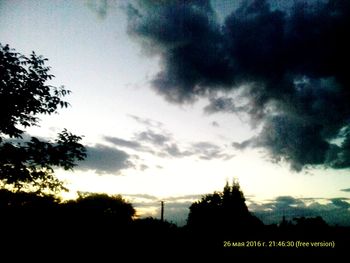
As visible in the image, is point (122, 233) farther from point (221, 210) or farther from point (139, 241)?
point (221, 210)

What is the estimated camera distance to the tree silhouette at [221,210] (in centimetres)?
4841

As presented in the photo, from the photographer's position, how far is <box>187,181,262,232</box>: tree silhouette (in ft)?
159

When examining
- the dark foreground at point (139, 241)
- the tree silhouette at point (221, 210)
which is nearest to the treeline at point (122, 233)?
the dark foreground at point (139, 241)

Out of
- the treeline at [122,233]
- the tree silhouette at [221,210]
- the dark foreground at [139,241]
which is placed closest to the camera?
the treeline at [122,233]

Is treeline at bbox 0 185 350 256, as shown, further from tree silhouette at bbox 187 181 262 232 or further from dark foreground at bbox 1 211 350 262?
tree silhouette at bbox 187 181 262 232

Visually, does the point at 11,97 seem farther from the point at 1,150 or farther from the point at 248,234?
the point at 248,234

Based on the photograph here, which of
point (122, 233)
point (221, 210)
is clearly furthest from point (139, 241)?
point (221, 210)

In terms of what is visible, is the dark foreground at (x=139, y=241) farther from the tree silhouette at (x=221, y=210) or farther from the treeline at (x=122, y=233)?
the tree silhouette at (x=221, y=210)

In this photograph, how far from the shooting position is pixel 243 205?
5297cm

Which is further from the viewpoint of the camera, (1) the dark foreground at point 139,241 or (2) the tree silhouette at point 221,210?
(2) the tree silhouette at point 221,210

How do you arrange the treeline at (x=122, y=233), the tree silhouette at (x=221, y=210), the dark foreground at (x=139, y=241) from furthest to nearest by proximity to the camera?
the tree silhouette at (x=221, y=210), the dark foreground at (x=139, y=241), the treeline at (x=122, y=233)

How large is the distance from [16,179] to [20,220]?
8.03 metres

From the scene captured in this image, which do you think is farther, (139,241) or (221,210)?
(221,210)

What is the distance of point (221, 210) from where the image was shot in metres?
51.2
